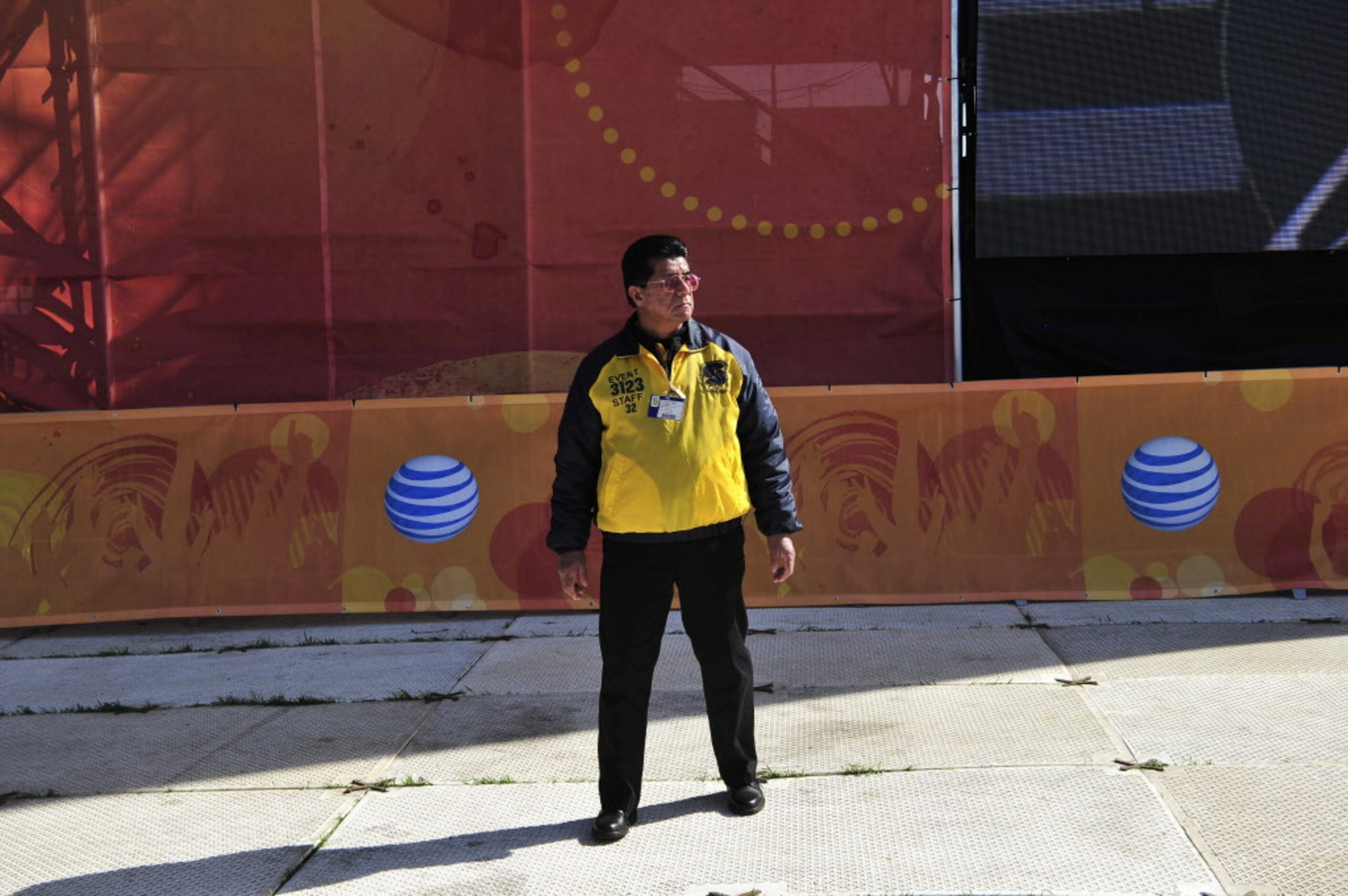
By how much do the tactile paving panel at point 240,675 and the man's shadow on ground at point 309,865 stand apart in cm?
187

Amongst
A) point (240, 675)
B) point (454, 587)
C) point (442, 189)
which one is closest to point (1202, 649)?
point (454, 587)


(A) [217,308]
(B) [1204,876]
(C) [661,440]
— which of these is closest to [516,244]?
(A) [217,308]

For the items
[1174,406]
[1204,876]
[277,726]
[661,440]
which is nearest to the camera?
[1204,876]

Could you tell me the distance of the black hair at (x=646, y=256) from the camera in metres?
4.28

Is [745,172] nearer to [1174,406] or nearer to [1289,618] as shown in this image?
[1174,406]

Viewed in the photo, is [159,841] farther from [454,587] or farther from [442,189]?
[442,189]

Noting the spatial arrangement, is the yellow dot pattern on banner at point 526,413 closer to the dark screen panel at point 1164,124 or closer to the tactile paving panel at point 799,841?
the dark screen panel at point 1164,124

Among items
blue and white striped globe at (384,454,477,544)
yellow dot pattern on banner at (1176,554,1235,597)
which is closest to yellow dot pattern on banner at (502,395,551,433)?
blue and white striped globe at (384,454,477,544)

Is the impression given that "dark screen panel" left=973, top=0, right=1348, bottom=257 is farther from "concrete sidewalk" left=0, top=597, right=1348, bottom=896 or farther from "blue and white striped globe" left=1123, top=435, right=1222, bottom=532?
"concrete sidewalk" left=0, top=597, right=1348, bottom=896

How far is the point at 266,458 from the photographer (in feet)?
25.8

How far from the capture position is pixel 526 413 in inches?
308

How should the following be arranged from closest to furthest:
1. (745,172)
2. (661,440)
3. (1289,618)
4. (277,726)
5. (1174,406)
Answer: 1. (661,440)
2. (277,726)
3. (1289,618)
4. (1174,406)
5. (745,172)

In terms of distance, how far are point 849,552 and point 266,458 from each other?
3.45m

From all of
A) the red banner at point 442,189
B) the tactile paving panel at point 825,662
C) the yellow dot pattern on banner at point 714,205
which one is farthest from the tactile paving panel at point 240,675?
the yellow dot pattern on banner at point 714,205
